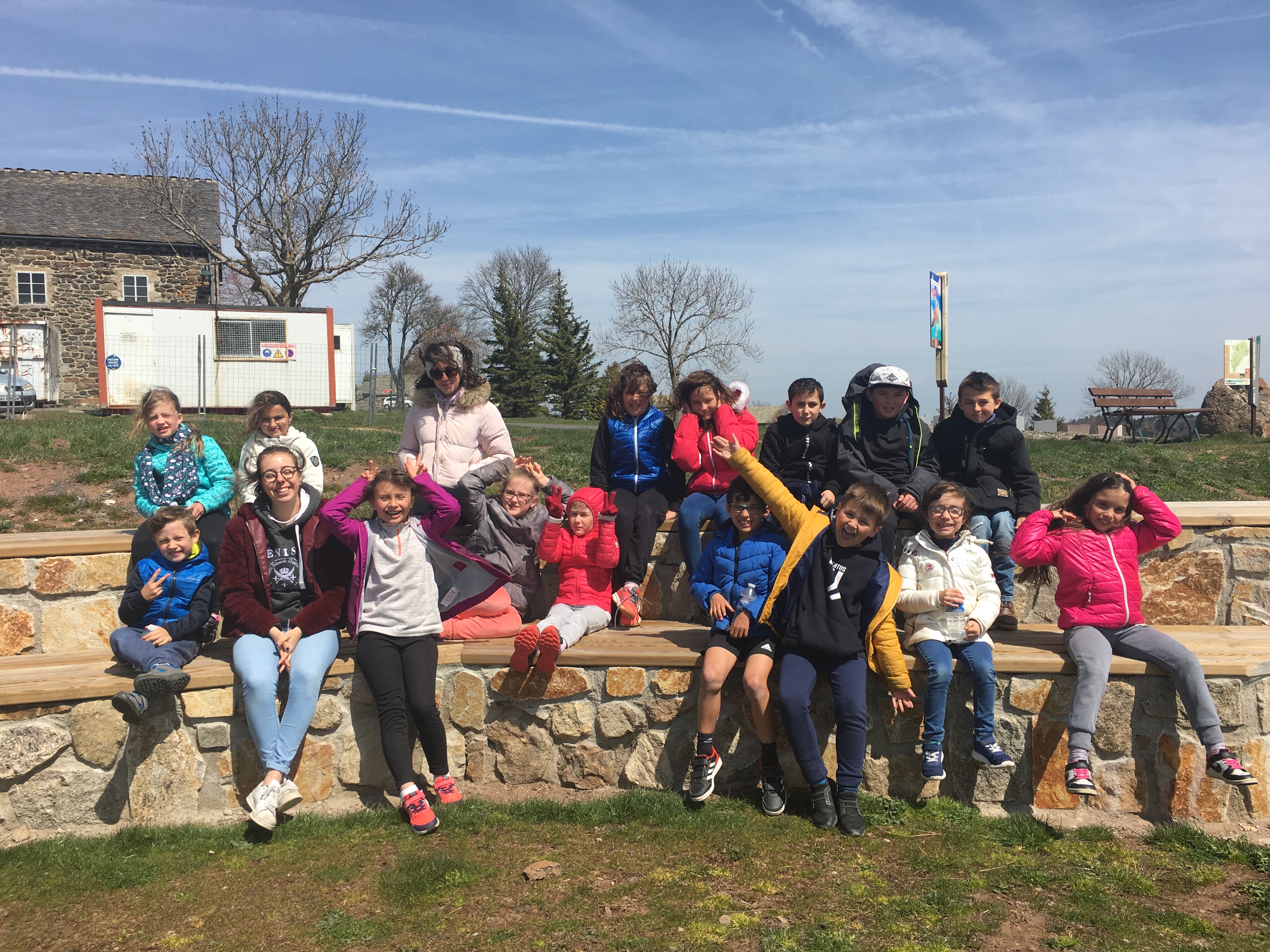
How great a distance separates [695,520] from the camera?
16.1 ft

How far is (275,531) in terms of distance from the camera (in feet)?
14.2

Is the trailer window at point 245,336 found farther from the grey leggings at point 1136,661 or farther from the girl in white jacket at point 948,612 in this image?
the grey leggings at point 1136,661

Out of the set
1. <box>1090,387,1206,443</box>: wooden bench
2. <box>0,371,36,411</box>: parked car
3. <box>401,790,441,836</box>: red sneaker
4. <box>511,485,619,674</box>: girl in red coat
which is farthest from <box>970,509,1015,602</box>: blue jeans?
<box>0,371,36,411</box>: parked car

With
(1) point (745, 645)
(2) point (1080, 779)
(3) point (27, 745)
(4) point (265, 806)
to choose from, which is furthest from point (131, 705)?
(2) point (1080, 779)

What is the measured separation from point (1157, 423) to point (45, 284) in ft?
111

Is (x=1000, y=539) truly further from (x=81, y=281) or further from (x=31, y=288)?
(x=31, y=288)

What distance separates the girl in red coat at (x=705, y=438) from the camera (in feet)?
16.5

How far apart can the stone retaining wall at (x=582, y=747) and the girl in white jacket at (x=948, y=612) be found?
4.3 inches

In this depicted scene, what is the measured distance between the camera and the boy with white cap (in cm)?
503

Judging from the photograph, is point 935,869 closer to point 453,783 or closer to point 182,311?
point 453,783

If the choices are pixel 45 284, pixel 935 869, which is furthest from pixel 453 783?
pixel 45 284

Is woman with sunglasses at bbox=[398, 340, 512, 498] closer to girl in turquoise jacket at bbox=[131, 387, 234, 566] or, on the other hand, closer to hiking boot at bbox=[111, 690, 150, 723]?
girl in turquoise jacket at bbox=[131, 387, 234, 566]

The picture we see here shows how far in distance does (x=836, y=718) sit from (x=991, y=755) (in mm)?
684

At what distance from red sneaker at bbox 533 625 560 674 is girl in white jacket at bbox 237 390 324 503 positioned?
60.7 inches
